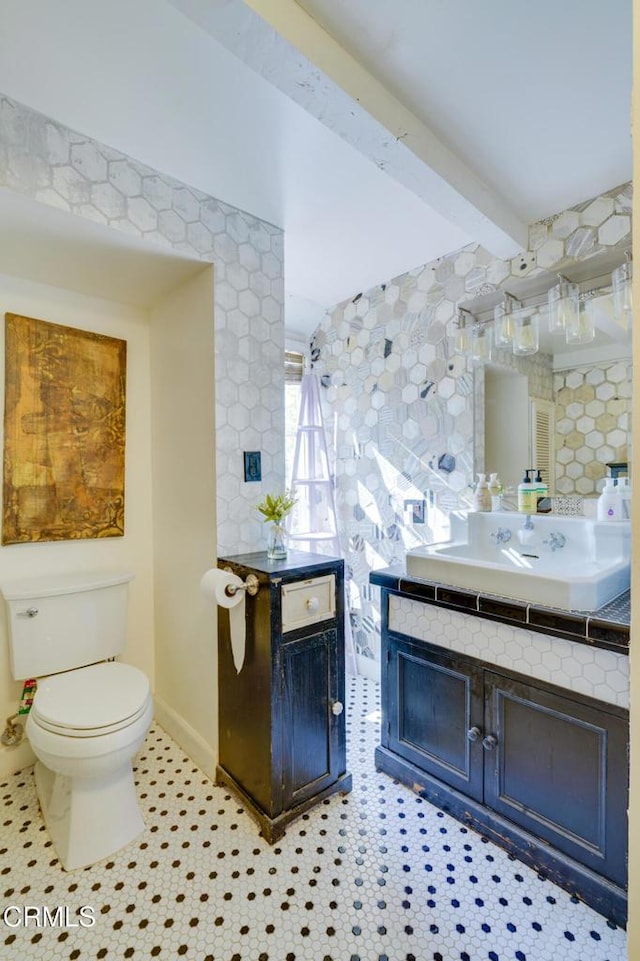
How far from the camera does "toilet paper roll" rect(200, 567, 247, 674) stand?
1.54 metres

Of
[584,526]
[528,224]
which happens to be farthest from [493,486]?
[528,224]

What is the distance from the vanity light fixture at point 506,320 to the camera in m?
1.96

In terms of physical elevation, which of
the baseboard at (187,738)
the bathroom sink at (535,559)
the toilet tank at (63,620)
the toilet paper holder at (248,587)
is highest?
the bathroom sink at (535,559)

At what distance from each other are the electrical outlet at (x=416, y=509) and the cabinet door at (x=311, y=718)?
2.89 feet

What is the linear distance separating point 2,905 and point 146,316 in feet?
7.54

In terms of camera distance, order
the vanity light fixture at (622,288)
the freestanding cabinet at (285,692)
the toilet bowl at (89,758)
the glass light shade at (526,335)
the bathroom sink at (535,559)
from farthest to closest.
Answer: the glass light shade at (526,335)
the vanity light fixture at (622,288)
the freestanding cabinet at (285,692)
the toilet bowl at (89,758)
the bathroom sink at (535,559)

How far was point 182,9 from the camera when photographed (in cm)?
92

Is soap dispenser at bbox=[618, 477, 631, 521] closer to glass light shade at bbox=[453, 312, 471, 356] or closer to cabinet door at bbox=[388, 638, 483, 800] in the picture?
cabinet door at bbox=[388, 638, 483, 800]

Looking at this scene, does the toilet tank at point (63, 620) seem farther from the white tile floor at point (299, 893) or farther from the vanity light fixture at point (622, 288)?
the vanity light fixture at point (622, 288)

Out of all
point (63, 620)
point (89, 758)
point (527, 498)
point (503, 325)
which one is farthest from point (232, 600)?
point (503, 325)

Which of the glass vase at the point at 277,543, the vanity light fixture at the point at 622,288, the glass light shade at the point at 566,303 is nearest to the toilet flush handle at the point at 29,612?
the glass vase at the point at 277,543

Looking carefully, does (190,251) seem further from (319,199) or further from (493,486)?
(493,486)

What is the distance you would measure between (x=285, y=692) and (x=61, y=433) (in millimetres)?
1466

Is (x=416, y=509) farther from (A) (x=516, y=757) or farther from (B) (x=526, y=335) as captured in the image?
(A) (x=516, y=757)
